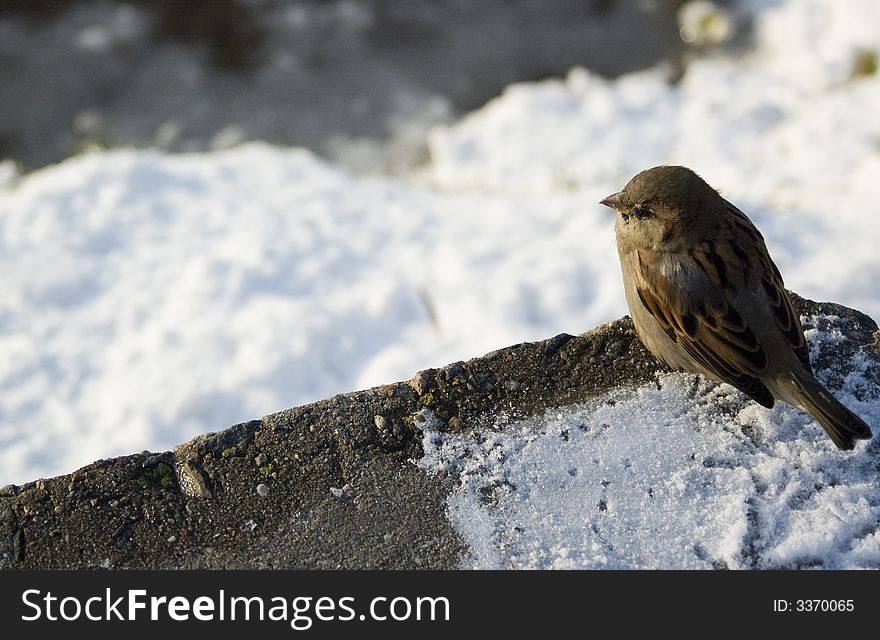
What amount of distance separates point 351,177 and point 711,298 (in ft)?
10.2

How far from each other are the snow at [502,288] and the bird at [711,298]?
0.14m

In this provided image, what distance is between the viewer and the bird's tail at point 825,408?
99.3 inches

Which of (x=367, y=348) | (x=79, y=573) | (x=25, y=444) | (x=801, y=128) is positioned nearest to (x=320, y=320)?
(x=367, y=348)

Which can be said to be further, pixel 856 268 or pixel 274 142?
pixel 274 142

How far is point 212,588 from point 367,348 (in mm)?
2073

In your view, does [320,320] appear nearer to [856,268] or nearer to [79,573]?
[79,573]

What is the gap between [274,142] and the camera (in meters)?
6.48

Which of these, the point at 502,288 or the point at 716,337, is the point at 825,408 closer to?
the point at 716,337

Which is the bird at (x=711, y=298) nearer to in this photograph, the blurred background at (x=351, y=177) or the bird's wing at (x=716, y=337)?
the bird's wing at (x=716, y=337)

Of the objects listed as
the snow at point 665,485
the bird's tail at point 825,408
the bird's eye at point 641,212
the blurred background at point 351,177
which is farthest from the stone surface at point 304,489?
the blurred background at point 351,177

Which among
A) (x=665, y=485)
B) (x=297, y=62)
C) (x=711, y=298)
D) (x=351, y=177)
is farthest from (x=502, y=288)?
(x=297, y=62)

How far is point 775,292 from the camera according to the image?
2.81 metres

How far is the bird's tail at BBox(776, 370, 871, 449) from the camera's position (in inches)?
99.3

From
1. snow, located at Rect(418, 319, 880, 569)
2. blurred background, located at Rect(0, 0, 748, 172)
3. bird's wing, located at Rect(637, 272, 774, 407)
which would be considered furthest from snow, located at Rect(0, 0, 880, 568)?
blurred background, located at Rect(0, 0, 748, 172)
